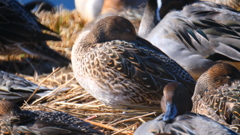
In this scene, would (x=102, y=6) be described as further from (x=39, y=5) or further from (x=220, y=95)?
(x=220, y=95)

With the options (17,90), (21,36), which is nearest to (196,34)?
(17,90)

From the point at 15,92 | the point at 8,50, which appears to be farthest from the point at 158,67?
the point at 8,50

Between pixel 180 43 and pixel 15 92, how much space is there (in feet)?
5.05

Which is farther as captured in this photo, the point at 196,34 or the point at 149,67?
the point at 196,34

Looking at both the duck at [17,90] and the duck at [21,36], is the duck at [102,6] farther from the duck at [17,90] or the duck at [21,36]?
the duck at [17,90]

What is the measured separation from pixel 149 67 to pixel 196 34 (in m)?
1.11

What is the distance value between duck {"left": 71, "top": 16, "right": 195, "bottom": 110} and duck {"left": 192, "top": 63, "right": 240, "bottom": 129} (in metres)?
0.15

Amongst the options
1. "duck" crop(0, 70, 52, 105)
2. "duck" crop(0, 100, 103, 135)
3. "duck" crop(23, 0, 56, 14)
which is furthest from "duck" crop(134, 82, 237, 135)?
"duck" crop(23, 0, 56, 14)

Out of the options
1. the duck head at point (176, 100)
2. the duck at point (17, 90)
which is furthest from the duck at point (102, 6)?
the duck head at point (176, 100)

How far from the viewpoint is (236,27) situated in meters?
4.34

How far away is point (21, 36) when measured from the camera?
529 centimetres

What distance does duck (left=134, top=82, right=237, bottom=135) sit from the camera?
221 cm

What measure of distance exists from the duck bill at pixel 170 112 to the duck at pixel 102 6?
9.64ft

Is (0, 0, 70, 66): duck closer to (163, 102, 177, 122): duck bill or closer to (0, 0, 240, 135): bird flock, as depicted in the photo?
(0, 0, 240, 135): bird flock
